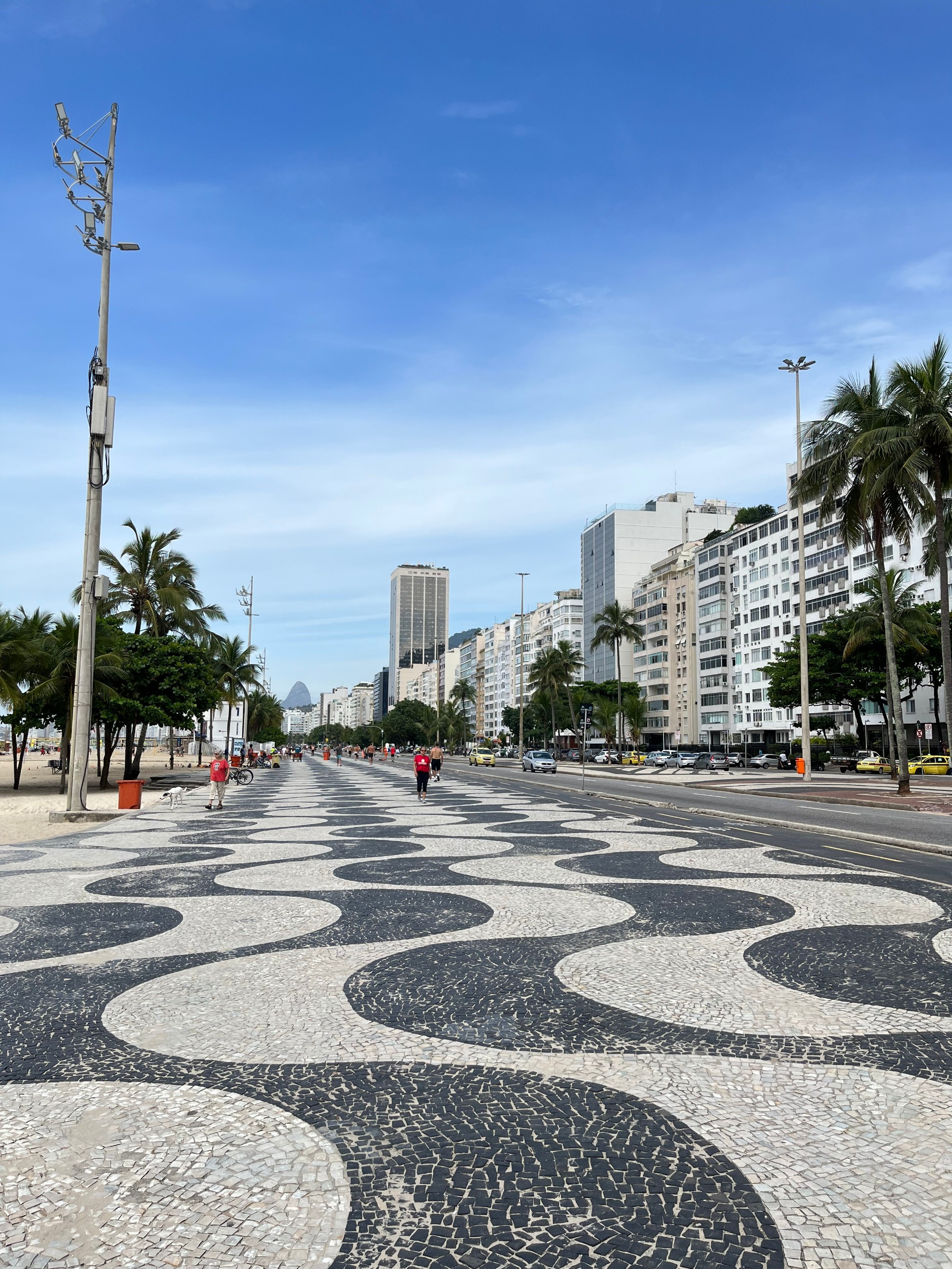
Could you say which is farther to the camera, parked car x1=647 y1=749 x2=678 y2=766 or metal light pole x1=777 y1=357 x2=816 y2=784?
parked car x1=647 y1=749 x2=678 y2=766

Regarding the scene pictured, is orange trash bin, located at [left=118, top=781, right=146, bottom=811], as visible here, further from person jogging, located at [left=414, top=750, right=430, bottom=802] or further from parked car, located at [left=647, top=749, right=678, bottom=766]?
parked car, located at [left=647, top=749, right=678, bottom=766]

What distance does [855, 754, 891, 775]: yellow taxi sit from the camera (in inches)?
2120

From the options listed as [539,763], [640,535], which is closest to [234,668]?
[539,763]

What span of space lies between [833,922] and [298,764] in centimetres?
8123

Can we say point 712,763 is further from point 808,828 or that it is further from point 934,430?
point 808,828

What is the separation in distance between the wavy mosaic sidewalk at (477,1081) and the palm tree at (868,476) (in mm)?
23997

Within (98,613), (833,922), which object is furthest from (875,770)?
(833,922)

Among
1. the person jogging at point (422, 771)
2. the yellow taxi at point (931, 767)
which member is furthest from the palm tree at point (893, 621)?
the person jogging at point (422, 771)

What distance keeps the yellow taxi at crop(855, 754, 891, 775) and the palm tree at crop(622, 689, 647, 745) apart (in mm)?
54990

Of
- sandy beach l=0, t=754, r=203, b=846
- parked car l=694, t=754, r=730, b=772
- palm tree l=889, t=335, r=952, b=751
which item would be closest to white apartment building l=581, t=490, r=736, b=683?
parked car l=694, t=754, r=730, b=772

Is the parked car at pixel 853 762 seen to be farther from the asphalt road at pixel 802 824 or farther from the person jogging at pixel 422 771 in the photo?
the person jogging at pixel 422 771

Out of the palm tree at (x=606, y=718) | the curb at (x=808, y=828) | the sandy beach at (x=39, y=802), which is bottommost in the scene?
the sandy beach at (x=39, y=802)

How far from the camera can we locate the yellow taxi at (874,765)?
5384 cm

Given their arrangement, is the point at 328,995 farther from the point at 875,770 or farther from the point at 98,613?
the point at 875,770
